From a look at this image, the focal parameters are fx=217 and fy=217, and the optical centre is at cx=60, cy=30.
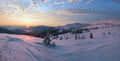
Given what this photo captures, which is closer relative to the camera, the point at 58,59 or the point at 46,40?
the point at 58,59

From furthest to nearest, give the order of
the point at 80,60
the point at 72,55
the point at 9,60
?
1. the point at 72,55
2. the point at 80,60
3. the point at 9,60

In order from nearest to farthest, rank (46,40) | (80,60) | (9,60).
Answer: (9,60) < (80,60) < (46,40)

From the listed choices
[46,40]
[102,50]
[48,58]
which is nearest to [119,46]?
[102,50]

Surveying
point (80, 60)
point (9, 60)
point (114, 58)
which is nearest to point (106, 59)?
point (114, 58)

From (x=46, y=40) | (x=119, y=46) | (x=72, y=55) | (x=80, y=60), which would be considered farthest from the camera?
(x=46, y=40)

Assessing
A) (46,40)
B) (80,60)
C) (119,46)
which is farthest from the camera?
(46,40)

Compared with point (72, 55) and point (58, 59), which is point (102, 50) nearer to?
point (72, 55)

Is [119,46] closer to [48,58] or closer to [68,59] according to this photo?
[68,59]

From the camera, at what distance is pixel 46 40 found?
14.2 metres

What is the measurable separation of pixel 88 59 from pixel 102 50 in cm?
163

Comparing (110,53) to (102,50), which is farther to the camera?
(102,50)

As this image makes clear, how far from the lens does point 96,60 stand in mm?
9383

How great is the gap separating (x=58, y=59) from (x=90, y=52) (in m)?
1.97

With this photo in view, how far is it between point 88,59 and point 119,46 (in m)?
2.64
